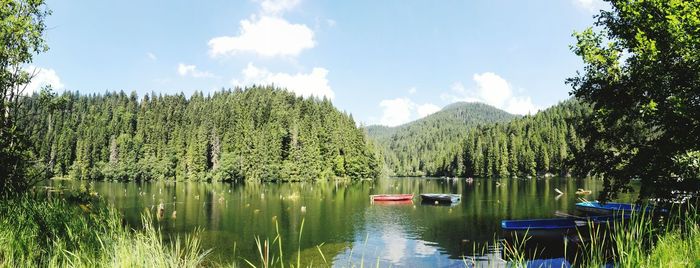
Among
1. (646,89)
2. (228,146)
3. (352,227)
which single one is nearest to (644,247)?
(646,89)

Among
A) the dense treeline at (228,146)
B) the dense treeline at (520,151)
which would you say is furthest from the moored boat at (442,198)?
the dense treeline at (520,151)

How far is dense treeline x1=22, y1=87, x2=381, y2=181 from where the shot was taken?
12925cm

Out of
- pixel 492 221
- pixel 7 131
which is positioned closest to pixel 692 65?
pixel 7 131

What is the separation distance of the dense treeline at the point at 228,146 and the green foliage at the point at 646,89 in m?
108

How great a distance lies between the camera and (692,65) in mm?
16531

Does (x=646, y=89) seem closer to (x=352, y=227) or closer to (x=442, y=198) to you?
(x=352, y=227)

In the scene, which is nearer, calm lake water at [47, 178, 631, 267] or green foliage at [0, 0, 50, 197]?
green foliage at [0, 0, 50, 197]

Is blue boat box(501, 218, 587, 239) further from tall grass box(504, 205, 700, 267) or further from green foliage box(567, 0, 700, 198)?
tall grass box(504, 205, 700, 267)

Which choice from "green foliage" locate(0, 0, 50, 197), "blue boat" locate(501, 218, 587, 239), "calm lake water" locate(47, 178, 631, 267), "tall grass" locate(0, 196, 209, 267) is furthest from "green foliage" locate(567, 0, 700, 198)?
"green foliage" locate(0, 0, 50, 197)

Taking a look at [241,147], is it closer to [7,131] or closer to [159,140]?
[159,140]

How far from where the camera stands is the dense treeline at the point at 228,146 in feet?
424

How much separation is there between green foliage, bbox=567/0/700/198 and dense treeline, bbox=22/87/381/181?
10806cm

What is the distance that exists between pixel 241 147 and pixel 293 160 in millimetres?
17035

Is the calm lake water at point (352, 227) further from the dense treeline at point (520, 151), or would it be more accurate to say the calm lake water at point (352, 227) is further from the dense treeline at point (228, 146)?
the dense treeline at point (520, 151)
